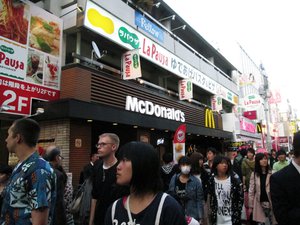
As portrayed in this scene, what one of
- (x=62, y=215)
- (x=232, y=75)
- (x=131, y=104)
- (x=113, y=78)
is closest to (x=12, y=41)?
(x=113, y=78)

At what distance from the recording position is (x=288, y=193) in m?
2.74

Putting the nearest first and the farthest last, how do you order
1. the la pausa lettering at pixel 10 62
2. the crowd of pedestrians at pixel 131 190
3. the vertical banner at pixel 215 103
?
the crowd of pedestrians at pixel 131 190, the la pausa lettering at pixel 10 62, the vertical banner at pixel 215 103

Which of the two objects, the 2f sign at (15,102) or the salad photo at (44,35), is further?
the salad photo at (44,35)

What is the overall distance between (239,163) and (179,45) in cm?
1030

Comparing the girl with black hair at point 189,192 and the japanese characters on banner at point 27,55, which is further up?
the japanese characters on banner at point 27,55

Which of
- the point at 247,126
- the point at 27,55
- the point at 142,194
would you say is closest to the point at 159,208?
the point at 142,194

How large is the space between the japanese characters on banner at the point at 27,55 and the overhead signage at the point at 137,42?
4.20 ft

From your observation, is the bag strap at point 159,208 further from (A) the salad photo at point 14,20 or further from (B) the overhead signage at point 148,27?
(B) the overhead signage at point 148,27

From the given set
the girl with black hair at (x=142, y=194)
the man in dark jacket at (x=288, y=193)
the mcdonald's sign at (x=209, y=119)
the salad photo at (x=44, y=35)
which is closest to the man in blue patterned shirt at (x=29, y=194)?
the girl with black hair at (x=142, y=194)

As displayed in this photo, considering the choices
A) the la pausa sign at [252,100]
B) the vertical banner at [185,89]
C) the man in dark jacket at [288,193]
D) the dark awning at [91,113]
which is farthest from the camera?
the la pausa sign at [252,100]

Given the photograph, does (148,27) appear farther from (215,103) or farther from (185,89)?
(215,103)

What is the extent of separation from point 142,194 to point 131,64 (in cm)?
1028

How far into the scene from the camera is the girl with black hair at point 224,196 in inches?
195

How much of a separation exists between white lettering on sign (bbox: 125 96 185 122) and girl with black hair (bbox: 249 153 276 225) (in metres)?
6.59
